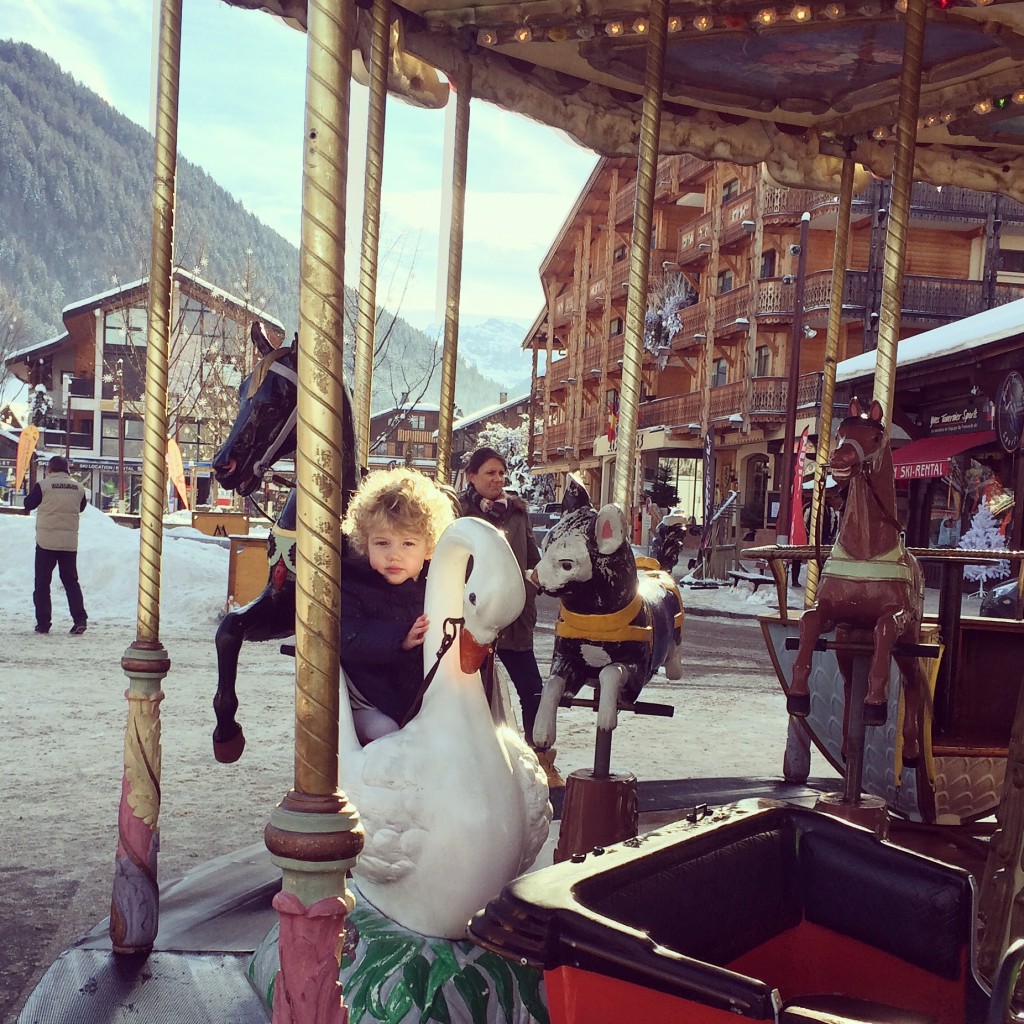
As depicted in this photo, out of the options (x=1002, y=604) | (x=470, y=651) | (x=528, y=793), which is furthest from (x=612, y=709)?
(x=1002, y=604)

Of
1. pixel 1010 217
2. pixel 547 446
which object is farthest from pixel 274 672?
pixel 547 446

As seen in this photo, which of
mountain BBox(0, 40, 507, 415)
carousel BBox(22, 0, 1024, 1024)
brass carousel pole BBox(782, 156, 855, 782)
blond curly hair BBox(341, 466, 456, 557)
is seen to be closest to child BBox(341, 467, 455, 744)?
blond curly hair BBox(341, 466, 456, 557)

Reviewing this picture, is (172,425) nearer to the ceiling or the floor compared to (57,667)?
nearer to the ceiling

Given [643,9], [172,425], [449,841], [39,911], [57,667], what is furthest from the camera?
[172,425]

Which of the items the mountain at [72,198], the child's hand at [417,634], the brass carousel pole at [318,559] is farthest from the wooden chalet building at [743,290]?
the mountain at [72,198]

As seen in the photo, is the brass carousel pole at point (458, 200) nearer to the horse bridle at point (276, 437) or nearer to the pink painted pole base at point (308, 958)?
the horse bridle at point (276, 437)

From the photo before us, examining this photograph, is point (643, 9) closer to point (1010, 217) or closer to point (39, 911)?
point (39, 911)

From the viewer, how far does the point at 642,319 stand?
12.8 feet

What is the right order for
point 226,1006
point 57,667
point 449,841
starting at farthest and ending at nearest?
1. point 57,667
2. point 226,1006
3. point 449,841

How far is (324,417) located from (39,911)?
2.88 metres

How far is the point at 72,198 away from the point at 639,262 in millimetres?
182517

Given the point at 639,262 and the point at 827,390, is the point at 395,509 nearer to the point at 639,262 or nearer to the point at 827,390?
the point at 639,262

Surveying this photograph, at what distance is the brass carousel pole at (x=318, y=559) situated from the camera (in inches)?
74.0

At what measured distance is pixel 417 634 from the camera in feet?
9.18
